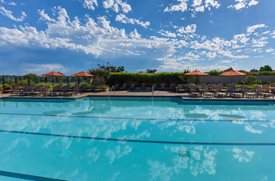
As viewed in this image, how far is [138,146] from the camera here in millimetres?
5566

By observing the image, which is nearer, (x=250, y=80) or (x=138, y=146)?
(x=138, y=146)

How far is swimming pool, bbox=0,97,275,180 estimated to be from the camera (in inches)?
162

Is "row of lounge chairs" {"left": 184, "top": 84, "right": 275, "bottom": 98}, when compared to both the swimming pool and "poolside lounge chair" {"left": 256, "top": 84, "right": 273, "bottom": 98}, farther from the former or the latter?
the swimming pool

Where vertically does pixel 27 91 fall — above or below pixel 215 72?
below

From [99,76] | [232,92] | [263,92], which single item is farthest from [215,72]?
[99,76]

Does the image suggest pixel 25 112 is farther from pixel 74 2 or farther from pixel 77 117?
pixel 74 2

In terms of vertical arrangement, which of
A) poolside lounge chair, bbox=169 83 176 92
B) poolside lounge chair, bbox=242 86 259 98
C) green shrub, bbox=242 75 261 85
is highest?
green shrub, bbox=242 75 261 85

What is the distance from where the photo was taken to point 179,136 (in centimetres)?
638

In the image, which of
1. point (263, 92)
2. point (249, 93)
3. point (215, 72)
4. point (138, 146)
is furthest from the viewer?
point (215, 72)

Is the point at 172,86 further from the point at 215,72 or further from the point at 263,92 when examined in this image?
the point at 263,92

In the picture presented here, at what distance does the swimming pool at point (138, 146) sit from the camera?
162 inches

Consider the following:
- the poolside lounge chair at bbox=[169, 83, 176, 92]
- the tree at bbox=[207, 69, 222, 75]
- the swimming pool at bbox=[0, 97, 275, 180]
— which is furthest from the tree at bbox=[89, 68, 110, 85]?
the tree at bbox=[207, 69, 222, 75]

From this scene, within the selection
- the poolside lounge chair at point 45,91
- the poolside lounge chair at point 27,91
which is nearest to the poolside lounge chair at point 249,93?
the poolside lounge chair at point 45,91

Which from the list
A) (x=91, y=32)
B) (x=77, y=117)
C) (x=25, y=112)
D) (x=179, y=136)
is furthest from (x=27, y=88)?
(x=179, y=136)
